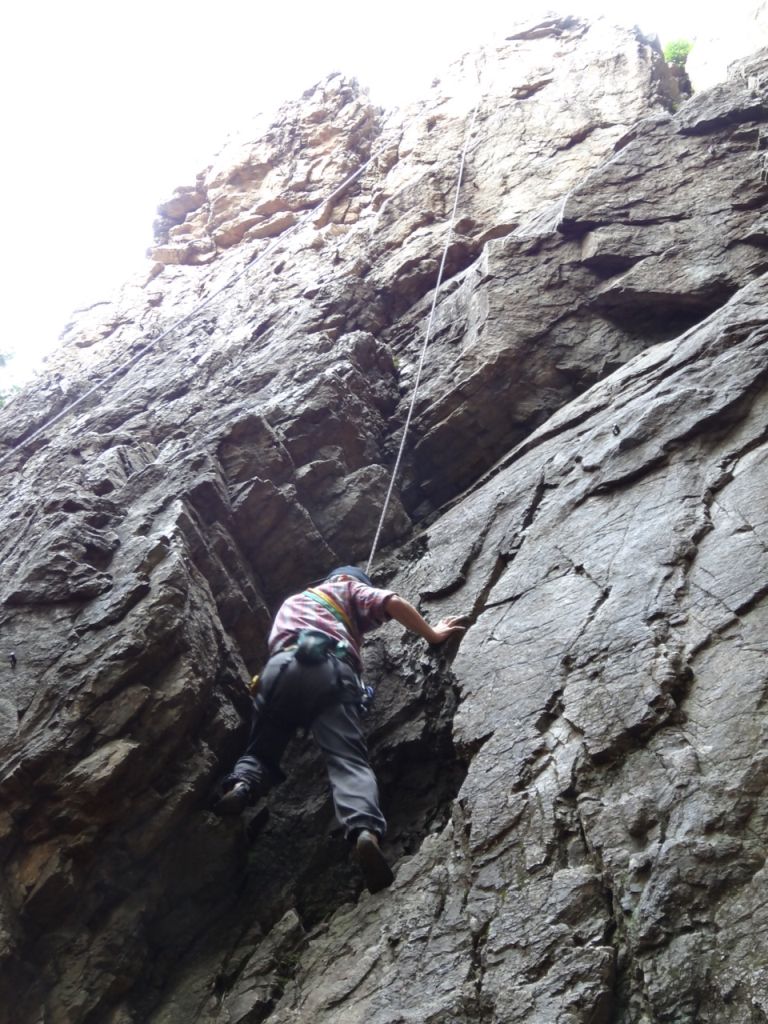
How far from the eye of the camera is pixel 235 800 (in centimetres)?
515

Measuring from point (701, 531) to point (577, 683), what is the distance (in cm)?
125

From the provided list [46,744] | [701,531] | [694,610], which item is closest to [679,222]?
[701,531]

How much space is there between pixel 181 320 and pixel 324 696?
9.14 m

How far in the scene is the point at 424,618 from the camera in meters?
6.18

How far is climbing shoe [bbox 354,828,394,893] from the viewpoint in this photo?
4457 mm

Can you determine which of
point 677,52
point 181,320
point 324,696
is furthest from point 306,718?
point 677,52

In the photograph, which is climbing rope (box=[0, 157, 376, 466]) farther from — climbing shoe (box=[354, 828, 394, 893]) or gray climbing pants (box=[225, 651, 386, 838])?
climbing shoe (box=[354, 828, 394, 893])

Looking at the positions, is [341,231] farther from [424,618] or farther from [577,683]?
[577,683]

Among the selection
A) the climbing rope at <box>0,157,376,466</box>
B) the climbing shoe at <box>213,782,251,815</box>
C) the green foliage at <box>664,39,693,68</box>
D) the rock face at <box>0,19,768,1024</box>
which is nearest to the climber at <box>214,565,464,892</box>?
the climbing shoe at <box>213,782,251,815</box>

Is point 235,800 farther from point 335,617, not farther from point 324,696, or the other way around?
point 335,617

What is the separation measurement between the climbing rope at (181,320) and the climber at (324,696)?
6.98m

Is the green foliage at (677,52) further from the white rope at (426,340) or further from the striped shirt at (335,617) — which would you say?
the striped shirt at (335,617)

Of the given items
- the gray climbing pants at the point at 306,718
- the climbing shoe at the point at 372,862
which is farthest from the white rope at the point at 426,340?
the climbing shoe at the point at 372,862

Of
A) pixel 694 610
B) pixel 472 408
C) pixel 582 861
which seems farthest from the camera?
pixel 472 408
